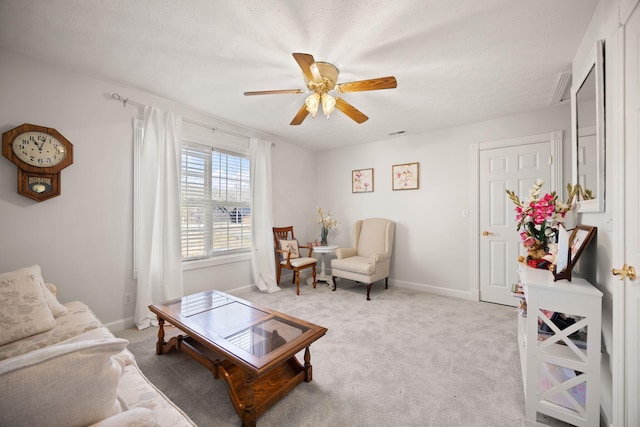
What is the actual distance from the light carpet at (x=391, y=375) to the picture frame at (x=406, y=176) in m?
1.84

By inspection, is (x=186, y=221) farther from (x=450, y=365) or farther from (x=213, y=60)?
(x=450, y=365)

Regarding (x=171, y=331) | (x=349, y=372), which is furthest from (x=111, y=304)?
(x=349, y=372)

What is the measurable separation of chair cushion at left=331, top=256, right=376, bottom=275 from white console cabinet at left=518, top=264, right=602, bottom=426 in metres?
2.07

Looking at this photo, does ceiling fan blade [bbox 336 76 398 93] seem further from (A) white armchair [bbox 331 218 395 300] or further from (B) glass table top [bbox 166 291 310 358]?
(A) white armchair [bbox 331 218 395 300]

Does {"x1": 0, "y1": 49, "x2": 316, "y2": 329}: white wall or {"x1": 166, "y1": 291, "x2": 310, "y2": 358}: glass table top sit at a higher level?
{"x1": 0, "y1": 49, "x2": 316, "y2": 329}: white wall

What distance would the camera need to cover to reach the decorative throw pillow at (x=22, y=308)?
1475 mm

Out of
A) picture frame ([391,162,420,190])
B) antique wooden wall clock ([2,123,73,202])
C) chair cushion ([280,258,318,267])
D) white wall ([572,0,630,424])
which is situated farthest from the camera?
picture frame ([391,162,420,190])

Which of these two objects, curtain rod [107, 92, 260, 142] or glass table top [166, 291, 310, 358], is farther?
curtain rod [107, 92, 260, 142]

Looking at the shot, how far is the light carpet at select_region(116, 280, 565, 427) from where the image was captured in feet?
4.90

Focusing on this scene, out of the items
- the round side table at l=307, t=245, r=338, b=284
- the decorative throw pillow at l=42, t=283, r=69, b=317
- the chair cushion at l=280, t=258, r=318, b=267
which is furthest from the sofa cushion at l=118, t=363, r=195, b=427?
the round side table at l=307, t=245, r=338, b=284

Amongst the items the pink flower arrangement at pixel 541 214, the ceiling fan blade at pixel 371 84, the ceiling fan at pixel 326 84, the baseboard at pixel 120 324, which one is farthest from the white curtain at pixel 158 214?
the pink flower arrangement at pixel 541 214

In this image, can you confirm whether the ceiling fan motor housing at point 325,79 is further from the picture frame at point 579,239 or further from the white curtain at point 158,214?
the picture frame at point 579,239

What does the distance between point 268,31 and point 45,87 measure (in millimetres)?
2011

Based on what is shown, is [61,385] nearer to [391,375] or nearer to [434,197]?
[391,375]
